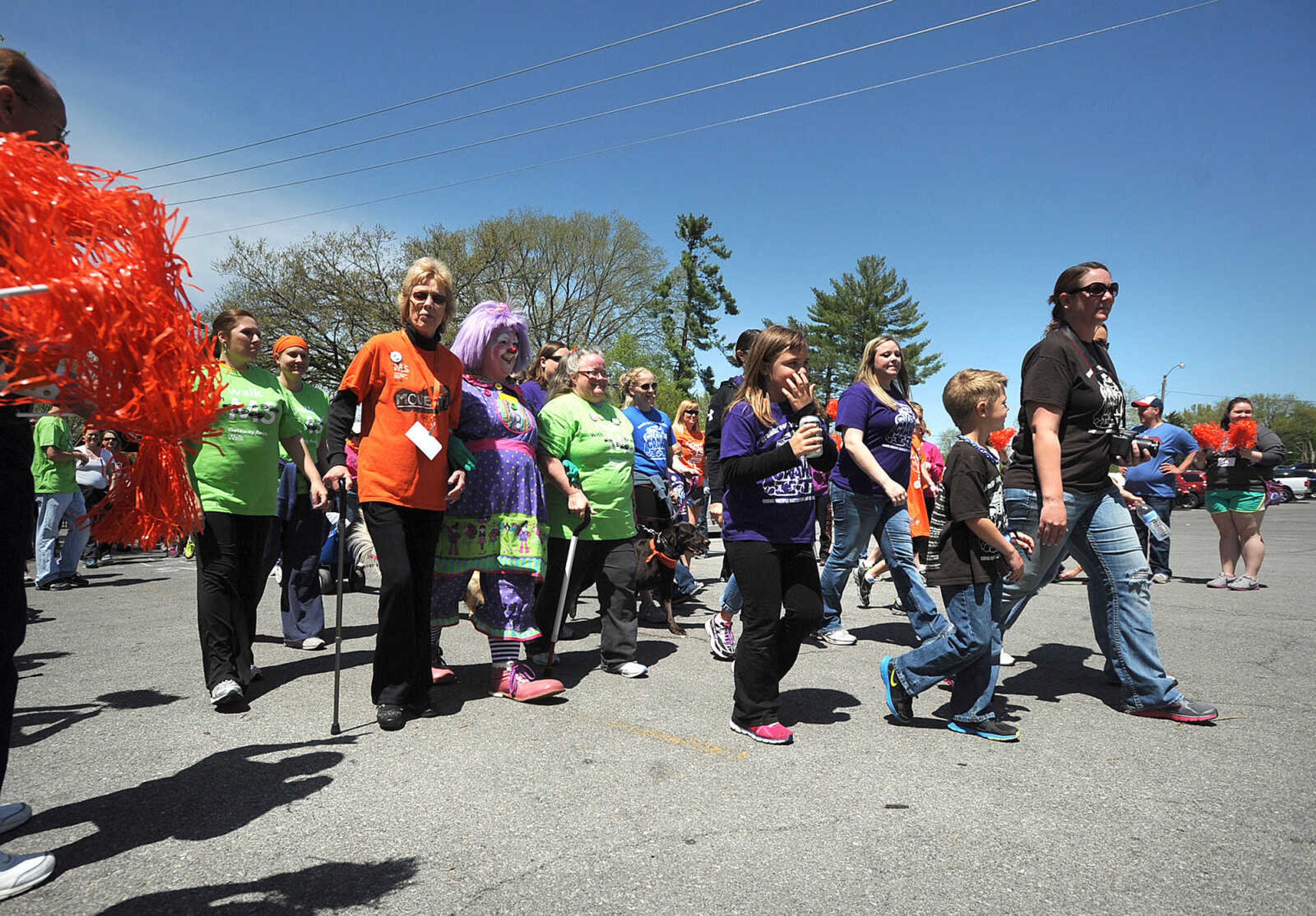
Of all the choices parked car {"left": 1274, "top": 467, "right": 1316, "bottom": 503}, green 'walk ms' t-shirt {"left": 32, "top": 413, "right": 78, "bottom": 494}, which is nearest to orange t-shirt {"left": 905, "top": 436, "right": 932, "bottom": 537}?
green 'walk ms' t-shirt {"left": 32, "top": 413, "right": 78, "bottom": 494}

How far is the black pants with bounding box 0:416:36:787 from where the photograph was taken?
225 centimetres

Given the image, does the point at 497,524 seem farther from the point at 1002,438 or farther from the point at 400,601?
the point at 1002,438

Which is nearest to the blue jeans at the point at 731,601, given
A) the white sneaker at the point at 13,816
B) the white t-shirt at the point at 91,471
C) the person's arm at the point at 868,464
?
the person's arm at the point at 868,464

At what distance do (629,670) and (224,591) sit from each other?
2.28 metres

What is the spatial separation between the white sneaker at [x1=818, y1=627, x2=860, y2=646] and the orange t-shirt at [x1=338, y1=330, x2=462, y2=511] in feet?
10.4

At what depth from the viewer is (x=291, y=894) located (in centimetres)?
222

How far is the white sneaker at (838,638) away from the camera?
5.73 meters

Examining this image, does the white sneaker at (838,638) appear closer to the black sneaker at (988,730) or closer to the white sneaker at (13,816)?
the black sneaker at (988,730)

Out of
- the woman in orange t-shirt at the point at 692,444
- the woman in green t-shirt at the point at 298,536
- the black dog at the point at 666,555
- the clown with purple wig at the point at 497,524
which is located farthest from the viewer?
the woman in orange t-shirt at the point at 692,444

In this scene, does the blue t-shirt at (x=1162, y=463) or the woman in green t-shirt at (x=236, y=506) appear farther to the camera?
the blue t-shirt at (x=1162, y=463)

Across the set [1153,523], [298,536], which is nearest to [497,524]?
[298,536]

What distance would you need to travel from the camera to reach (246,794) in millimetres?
2914

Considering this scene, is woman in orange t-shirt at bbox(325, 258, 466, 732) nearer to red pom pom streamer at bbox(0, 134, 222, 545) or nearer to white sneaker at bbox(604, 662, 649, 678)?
white sneaker at bbox(604, 662, 649, 678)

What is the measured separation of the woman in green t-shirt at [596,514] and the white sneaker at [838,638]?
1.63 metres
